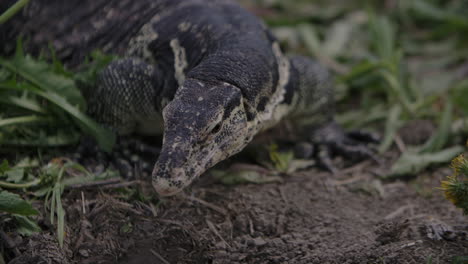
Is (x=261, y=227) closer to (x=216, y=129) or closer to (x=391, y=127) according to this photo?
(x=216, y=129)

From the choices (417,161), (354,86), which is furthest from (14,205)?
(354,86)

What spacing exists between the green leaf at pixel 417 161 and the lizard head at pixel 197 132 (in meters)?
1.64

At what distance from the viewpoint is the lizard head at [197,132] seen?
3258mm

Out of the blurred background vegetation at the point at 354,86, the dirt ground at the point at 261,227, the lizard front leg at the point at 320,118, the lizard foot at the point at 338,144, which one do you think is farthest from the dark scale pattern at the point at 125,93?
the lizard foot at the point at 338,144

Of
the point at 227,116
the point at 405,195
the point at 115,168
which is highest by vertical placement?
the point at 227,116

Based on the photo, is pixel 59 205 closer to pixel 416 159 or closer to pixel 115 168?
pixel 115 168

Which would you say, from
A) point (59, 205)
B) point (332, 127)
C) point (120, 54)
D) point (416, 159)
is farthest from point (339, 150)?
point (59, 205)

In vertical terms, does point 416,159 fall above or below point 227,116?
below

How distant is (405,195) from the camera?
14.3 feet

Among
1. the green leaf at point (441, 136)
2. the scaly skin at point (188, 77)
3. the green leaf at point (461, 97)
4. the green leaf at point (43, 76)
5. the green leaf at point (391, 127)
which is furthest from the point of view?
the green leaf at point (461, 97)

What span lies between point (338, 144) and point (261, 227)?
1726mm

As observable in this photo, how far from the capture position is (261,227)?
12.2 ft

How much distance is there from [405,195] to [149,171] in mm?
2166

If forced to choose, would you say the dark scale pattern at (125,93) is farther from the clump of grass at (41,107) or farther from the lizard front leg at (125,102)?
the clump of grass at (41,107)
